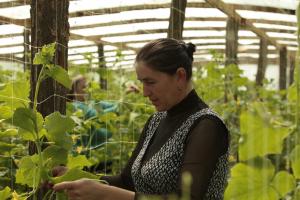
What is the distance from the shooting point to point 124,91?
4602mm

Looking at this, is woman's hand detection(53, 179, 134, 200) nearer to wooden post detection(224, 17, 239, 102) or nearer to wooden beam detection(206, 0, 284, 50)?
wooden beam detection(206, 0, 284, 50)

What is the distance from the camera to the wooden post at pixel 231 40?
180 inches

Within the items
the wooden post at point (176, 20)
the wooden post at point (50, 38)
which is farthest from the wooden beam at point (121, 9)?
the wooden post at point (50, 38)

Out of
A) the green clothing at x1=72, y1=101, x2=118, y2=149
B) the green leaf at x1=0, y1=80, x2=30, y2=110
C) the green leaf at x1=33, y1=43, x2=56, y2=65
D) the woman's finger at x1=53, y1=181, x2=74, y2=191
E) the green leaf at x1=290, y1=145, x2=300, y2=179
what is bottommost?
the green clothing at x1=72, y1=101, x2=118, y2=149

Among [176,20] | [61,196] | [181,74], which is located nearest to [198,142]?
[181,74]

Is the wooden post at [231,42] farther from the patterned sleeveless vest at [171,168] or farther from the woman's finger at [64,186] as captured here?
the woman's finger at [64,186]

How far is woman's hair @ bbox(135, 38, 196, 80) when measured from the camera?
173 centimetres

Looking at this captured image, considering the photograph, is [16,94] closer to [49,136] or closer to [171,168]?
[49,136]

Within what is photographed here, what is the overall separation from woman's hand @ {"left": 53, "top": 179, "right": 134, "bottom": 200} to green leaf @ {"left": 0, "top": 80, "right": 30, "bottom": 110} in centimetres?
21

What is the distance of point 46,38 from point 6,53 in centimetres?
257

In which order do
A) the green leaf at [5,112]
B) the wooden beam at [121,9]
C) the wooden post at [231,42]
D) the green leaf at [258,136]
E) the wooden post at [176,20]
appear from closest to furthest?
the green leaf at [258,136], the green leaf at [5,112], the wooden post at [176,20], the wooden beam at [121,9], the wooden post at [231,42]

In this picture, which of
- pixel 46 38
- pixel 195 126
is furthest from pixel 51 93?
pixel 195 126

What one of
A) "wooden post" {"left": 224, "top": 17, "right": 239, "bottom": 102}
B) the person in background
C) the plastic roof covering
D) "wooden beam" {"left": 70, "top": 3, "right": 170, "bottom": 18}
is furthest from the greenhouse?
"wooden post" {"left": 224, "top": 17, "right": 239, "bottom": 102}

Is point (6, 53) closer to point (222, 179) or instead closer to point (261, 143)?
point (222, 179)
